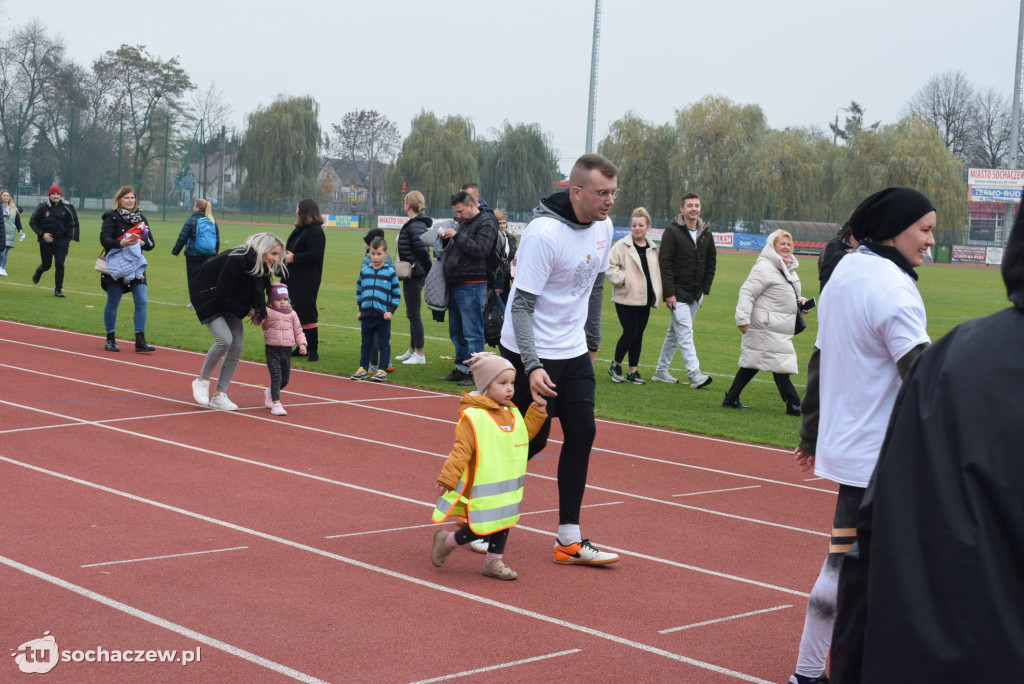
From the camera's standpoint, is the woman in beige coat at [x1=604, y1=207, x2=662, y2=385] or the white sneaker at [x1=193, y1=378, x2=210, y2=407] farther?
the woman in beige coat at [x1=604, y1=207, x2=662, y2=385]

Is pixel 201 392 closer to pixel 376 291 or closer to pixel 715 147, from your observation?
pixel 376 291

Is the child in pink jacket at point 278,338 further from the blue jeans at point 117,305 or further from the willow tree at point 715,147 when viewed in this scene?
the willow tree at point 715,147

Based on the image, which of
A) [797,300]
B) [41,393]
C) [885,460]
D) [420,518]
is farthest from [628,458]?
[885,460]

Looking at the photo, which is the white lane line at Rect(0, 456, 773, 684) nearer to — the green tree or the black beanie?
the black beanie

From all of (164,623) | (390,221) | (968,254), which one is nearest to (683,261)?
(164,623)

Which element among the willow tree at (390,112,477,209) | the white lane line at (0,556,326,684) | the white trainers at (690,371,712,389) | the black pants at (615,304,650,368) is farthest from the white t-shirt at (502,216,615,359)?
the willow tree at (390,112,477,209)

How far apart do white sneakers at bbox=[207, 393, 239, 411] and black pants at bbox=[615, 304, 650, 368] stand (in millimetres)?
4562

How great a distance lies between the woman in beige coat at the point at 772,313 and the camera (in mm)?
10672

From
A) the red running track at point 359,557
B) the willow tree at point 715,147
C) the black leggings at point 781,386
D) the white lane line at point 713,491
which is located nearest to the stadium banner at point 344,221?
the willow tree at point 715,147

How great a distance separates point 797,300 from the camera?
10938 mm

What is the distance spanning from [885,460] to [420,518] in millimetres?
5103

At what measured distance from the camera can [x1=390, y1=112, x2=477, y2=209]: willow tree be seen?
247ft

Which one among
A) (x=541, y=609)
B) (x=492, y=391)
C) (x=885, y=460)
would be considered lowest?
(x=541, y=609)

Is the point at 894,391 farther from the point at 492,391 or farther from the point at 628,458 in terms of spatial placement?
the point at 628,458
